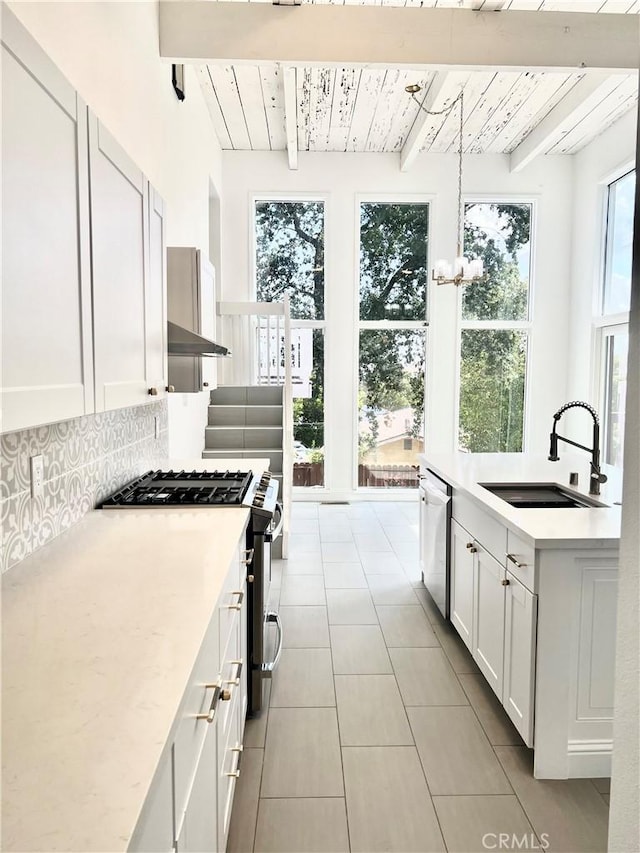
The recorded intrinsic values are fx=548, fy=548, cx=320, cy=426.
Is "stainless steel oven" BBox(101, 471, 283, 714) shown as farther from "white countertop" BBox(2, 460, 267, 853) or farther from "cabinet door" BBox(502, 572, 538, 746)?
"cabinet door" BBox(502, 572, 538, 746)

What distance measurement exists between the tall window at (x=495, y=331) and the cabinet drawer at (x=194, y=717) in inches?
233

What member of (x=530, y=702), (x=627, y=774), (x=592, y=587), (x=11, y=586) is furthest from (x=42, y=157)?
(x=530, y=702)

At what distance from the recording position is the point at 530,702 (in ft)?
6.79

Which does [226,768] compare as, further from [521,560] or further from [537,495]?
[537,495]

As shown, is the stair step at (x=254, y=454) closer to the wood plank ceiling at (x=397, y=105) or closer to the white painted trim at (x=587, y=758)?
the wood plank ceiling at (x=397, y=105)

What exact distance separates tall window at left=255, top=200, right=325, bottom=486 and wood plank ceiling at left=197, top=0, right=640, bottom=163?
760 millimetres

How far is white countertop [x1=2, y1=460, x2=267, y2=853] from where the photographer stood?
74 centimetres

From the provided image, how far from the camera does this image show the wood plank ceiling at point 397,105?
184 inches

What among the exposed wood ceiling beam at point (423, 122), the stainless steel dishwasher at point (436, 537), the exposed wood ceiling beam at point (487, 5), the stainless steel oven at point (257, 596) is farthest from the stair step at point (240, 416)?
the exposed wood ceiling beam at point (487, 5)

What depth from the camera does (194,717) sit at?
1.15 metres

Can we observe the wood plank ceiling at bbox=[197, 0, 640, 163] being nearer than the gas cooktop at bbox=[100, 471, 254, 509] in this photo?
No

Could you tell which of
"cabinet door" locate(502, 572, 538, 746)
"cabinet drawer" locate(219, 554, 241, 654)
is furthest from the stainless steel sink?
"cabinet drawer" locate(219, 554, 241, 654)

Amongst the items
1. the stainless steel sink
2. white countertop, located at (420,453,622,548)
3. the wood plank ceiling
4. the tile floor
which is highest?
the wood plank ceiling

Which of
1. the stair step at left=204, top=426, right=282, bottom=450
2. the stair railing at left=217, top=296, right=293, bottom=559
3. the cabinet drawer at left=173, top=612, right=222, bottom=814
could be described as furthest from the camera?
the stair railing at left=217, top=296, right=293, bottom=559
